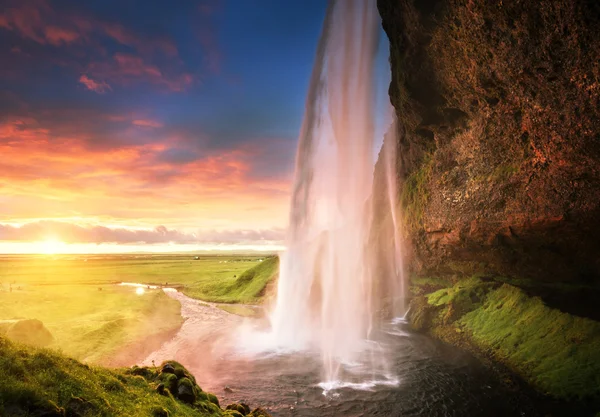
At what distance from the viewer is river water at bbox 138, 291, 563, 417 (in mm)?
22125

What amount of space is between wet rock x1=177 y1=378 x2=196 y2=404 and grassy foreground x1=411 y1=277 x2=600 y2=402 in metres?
23.7

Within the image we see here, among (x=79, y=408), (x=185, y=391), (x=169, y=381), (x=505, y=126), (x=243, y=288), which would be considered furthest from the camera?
(x=243, y=288)

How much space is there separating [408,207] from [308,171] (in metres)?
17.0

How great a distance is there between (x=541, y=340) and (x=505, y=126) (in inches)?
757

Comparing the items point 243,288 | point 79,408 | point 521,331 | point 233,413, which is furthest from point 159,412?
point 243,288

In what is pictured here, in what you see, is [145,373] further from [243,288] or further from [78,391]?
[243,288]

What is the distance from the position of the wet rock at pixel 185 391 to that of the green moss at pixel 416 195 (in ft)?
128

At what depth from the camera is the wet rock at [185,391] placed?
632 inches

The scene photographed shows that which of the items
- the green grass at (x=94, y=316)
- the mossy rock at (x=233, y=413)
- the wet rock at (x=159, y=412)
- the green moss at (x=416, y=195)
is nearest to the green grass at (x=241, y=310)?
the green grass at (x=94, y=316)

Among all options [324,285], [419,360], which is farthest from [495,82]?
[324,285]

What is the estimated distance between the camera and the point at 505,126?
102ft

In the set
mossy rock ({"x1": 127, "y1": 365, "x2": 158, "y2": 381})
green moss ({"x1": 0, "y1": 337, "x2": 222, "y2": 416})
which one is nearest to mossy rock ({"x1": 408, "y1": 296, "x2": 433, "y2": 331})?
green moss ({"x1": 0, "y1": 337, "x2": 222, "y2": 416})

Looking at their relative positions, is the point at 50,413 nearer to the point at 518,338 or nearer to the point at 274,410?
the point at 274,410

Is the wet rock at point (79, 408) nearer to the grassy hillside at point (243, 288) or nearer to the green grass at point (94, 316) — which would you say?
the green grass at point (94, 316)
